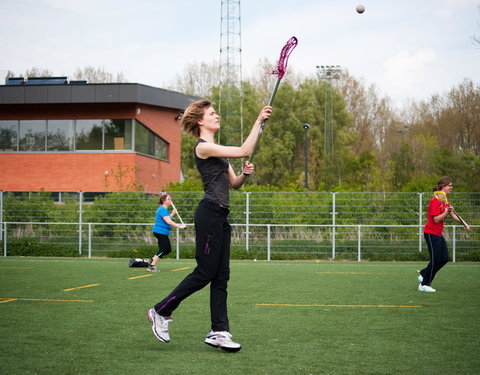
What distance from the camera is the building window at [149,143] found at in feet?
98.2

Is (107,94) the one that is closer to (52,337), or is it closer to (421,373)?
(52,337)

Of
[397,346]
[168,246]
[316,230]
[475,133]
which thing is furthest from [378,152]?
[397,346]

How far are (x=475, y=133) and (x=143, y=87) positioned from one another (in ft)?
77.5

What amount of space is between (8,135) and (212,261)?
27211 mm

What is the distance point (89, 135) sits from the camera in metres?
29.5

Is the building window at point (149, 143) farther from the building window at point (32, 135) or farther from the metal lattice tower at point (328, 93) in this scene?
the metal lattice tower at point (328, 93)

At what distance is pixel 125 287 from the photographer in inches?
422

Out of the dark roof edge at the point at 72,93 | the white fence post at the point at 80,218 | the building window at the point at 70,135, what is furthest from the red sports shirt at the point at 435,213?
the building window at the point at 70,135

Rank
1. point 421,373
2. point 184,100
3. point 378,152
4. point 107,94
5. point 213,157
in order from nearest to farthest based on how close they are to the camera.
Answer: point 421,373, point 213,157, point 107,94, point 184,100, point 378,152

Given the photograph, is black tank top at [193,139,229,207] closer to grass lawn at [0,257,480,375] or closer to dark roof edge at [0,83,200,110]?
grass lawn at [0,257,480,375]

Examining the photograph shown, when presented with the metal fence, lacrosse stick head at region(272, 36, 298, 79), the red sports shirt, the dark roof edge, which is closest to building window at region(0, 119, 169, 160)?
the dark roof edge

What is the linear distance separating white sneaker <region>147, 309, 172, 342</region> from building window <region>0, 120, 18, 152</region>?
86.9 ft

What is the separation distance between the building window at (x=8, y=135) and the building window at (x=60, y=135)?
173 centimetres

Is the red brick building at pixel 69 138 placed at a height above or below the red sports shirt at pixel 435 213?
above
